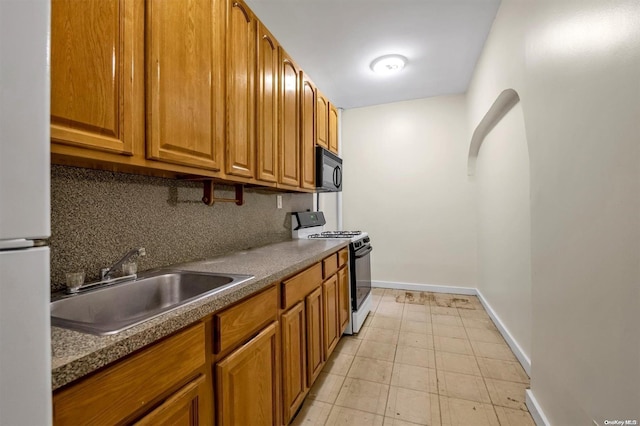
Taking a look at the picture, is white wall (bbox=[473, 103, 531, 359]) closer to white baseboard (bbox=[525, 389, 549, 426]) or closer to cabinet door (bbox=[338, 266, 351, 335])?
white baseboard (bbox=[525, 389, 549, 426])

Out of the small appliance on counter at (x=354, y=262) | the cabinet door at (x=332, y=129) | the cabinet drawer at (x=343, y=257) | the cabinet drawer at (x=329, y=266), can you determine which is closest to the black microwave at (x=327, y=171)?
the cabinet door at (x=332, y=129)

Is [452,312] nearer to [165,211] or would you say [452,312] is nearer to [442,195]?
[442,195]

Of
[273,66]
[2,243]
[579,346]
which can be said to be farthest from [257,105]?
[579,346]

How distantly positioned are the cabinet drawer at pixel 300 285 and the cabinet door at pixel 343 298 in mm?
526

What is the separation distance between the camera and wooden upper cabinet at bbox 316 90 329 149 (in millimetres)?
2777

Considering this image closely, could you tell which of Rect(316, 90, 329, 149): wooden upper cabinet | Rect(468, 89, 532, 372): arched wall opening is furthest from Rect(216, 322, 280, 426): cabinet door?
Rect(316, 90, 329, 149): wooden upper cabinet

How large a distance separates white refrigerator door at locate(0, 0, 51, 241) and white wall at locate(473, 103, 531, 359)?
99.0 inches

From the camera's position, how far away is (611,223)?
95cm

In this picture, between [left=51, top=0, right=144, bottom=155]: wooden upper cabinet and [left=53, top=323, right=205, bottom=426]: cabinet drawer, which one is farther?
[left=51, top=0, right=144, bottom=155]: wooden upper cabinet

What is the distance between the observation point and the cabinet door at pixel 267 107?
5.93ft

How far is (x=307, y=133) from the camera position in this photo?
2.51m

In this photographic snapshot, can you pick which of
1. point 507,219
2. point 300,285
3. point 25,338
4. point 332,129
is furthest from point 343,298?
point 25,338

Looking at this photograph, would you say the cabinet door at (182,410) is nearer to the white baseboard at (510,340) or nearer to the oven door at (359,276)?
the oven door at (359,276)

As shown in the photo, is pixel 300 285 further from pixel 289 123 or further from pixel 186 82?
pixel 289 123
